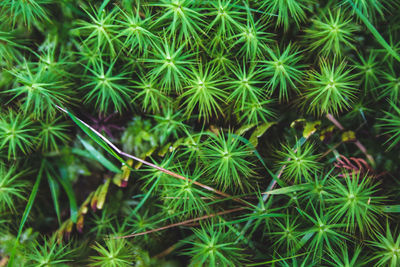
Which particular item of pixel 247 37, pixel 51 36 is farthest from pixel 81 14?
pixel 247 37

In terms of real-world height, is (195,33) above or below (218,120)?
above

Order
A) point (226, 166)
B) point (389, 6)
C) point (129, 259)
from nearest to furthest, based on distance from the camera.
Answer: point (226, 166), point (129, 259), point (389, 6)

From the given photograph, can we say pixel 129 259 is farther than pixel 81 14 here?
No

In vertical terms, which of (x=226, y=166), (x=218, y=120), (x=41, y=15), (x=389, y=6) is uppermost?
(x=389, y=6)

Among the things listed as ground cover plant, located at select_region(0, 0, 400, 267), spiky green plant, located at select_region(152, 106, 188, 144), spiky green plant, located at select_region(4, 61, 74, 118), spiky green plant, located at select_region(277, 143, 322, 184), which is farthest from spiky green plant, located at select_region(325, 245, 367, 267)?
spiky green plant, located at select_region(4, 61, 74, 118)

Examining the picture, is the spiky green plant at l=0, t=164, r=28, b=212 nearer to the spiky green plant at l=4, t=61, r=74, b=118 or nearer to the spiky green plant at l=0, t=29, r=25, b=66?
the spiky green plant at l=4, t=61, r=74, b=118

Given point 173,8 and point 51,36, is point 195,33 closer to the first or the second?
point 173,8

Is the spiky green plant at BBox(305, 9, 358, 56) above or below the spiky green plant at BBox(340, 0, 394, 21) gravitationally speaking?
below
